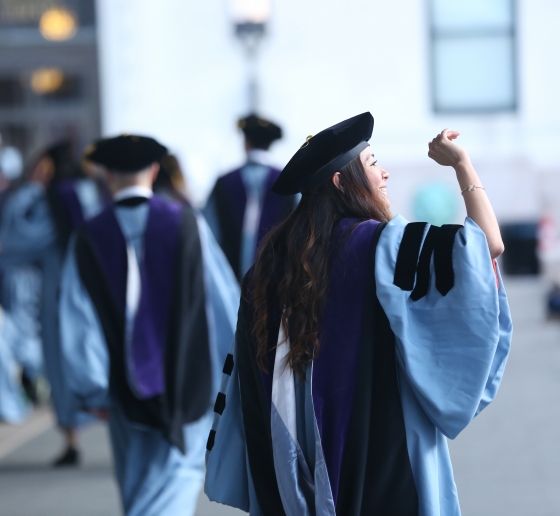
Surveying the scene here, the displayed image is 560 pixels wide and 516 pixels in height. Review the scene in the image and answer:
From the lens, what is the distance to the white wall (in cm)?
1527

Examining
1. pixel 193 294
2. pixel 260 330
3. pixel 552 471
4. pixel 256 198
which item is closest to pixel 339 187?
pixel 260 330

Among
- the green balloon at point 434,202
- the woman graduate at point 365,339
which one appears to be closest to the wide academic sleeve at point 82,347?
the woman graduate at point 365,339

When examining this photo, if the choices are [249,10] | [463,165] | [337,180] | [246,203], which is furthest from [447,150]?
[249,10]

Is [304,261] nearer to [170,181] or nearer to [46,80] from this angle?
[170,181]

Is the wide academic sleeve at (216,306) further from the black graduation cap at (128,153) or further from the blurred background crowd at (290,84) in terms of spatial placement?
the blurred background crowd at (290,84)

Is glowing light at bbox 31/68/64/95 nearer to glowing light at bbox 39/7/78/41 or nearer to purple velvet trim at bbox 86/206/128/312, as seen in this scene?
glowing light at bbox 39/7/78/41

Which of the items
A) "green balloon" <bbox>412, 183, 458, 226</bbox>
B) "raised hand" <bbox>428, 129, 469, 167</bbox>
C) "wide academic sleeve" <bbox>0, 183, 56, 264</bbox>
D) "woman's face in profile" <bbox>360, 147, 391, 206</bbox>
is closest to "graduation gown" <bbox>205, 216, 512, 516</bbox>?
"woman's face in profile" <bbox>360, 147, 391, 206</bbox>

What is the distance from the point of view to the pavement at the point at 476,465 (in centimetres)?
564

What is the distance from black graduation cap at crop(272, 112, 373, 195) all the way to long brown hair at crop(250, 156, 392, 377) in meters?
0.05

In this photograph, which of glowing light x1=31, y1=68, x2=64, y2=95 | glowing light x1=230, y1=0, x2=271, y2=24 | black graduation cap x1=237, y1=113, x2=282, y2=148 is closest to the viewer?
black graduation cap x1=237, y1=113, x2=282, y2=148

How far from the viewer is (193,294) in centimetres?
479

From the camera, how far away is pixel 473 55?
15898mm

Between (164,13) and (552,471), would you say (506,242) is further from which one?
(552,471)

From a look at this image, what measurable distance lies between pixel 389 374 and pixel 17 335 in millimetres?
6587
